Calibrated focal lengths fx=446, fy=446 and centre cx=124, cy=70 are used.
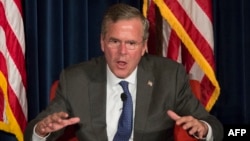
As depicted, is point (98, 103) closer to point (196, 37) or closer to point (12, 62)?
point (12, 62)

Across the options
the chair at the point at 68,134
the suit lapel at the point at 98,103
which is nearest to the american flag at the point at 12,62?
the chair at the point at 68,134

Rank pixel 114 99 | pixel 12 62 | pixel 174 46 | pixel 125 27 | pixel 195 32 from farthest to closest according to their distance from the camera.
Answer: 1. pixel 174 46
2. pixel 195 32
3. pixel 12 62
4. pixel 114 99
5. pixel 125 27

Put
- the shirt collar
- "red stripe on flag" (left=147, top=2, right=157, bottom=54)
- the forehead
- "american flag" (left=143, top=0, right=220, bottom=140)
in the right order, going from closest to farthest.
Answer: the forehead, the shirt collar, "american flag" (left=143, top=0, right=220, bottom=140), "red stripe on flag" (left=147, top=2, right=157, bottom=54)

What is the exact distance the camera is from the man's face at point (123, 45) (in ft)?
6.73

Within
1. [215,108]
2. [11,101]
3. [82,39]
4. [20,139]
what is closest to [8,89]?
[11,101]

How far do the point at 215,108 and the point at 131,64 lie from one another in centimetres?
162

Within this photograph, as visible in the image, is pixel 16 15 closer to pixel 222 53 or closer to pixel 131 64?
pixel 131 64

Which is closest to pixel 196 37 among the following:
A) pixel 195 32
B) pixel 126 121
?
pixel 195 32

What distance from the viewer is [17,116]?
9.18 ft

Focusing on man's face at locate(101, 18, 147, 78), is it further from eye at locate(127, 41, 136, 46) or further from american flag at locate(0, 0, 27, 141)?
american flag at locate(0, 0, 27, 141)

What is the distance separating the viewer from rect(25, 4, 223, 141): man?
6.77ft

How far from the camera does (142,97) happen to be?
2.13m

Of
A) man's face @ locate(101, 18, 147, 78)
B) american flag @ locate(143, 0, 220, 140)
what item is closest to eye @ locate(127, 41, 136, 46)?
man's face @ locate(101, 18, 147, 78)

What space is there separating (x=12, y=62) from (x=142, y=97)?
102 cm
